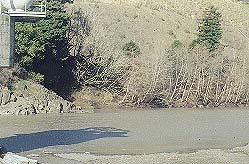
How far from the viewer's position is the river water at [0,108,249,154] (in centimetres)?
3025

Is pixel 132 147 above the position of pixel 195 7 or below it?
below

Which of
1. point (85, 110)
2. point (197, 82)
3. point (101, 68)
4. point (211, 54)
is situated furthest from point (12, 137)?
point (211, 54)

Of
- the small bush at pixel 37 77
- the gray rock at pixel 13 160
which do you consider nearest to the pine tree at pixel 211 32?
the small bush at pixel 37 77

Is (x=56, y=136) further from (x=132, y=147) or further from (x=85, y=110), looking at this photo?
(x=85, y=110)

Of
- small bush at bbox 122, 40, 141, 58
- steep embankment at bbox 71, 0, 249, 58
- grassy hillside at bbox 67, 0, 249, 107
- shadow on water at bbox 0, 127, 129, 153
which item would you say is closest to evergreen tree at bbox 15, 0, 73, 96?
grassy hillside at bbox 67, 0, 249, 107

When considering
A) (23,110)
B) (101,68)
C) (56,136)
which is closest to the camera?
(56,136)

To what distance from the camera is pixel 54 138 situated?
1307 inches

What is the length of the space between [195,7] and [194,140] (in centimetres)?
7765

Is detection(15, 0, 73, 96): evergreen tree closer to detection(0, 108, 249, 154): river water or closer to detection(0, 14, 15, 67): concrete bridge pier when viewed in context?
detection(0, 108, 249, 154): river water

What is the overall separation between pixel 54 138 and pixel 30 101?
672 inches

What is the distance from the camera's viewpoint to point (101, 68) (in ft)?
200

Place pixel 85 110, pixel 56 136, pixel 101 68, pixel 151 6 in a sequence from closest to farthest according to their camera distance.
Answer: pixel 56 136
pixel 85 110
pixel 101 68
pixel 151 6

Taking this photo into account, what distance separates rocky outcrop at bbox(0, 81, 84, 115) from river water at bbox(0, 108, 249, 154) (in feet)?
7.29

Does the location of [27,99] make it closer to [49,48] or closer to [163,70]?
[49,48]
